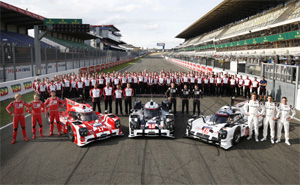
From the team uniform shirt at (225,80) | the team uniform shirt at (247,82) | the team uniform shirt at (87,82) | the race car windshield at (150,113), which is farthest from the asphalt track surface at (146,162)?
the team uniform shirt at (225,80)

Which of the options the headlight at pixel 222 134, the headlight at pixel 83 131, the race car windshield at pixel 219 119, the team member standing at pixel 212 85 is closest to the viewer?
the headlight at pixel 222 134

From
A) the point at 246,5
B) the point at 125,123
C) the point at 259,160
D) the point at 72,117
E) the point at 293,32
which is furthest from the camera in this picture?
the point at 246,5

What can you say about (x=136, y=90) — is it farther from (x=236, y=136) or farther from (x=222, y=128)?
(x=236, y=136)

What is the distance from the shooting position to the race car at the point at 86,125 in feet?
27.6

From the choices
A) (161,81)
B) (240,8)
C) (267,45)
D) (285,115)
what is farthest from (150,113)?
(240,8)

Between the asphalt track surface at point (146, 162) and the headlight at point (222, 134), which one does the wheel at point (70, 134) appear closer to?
the asphalt track surface at point (146, 162)

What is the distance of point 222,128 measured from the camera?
8578 mm

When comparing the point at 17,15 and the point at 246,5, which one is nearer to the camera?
the point at 17,15

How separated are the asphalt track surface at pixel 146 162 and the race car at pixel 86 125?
0.90 ft

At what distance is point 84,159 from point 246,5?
4504 cm

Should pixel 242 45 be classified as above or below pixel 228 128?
above

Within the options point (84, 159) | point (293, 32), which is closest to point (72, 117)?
point (84, 159)

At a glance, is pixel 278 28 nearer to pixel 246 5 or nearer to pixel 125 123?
pixel 246 5

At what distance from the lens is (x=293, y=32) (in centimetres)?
2659
